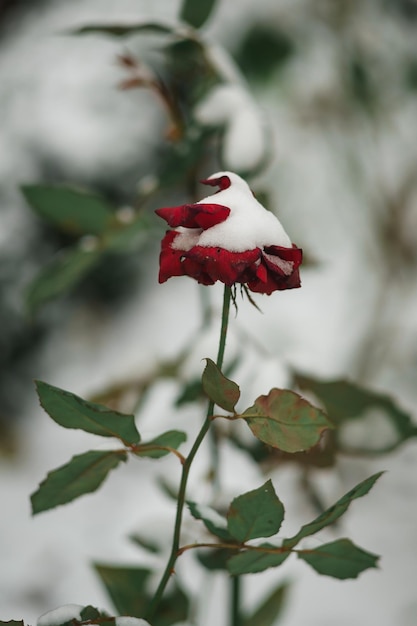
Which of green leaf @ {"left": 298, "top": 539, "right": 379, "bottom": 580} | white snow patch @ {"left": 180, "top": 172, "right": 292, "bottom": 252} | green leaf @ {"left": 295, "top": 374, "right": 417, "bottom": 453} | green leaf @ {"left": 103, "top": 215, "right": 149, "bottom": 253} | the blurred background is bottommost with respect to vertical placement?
the blurred background

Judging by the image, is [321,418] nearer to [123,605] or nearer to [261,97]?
[123,605]

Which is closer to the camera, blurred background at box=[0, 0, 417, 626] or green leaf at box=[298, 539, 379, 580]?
green leaf at box=[298, 539, 379, 580]

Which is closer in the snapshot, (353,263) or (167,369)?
(167,369)

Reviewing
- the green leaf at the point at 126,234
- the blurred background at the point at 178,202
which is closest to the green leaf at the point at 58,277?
the green leaf at the point at 126,234

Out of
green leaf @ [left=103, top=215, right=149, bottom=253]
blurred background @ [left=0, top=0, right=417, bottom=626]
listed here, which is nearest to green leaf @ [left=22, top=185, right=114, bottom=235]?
green leaf @ [left=103, top=215, right=149, bottom=253]

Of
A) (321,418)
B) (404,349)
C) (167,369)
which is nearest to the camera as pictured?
(321,418)

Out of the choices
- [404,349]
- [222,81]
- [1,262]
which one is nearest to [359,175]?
[404,349]

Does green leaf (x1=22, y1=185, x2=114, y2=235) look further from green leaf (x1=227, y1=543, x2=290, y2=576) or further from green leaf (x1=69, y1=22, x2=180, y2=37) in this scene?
green leaf (x1=227, y1=543, x2=290, y2=576)
